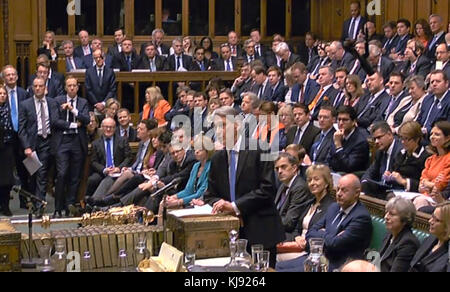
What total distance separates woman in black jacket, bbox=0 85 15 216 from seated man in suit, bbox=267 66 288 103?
3149 mm

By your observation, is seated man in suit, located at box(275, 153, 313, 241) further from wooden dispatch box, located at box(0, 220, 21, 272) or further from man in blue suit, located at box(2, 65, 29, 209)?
man in blue suit, located at box(2, 65, 29, 209)

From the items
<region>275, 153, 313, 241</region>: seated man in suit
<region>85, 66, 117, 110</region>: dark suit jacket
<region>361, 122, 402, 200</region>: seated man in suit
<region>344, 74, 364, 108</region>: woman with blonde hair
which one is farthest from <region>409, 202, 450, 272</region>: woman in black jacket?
<region>85, 66, 117, 110</region>: dark suit jacket

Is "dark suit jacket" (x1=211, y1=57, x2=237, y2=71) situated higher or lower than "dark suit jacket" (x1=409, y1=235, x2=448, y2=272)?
higher

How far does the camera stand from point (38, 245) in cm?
489

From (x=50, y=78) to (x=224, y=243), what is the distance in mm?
6240

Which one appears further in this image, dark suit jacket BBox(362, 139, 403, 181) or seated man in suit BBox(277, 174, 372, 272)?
dark suit jacket BBox(362, 139, 403, 181)

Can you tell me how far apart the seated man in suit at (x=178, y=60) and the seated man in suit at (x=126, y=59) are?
48 centimetres

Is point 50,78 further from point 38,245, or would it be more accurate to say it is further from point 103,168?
point 38,245

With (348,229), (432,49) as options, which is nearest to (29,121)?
(432,49)

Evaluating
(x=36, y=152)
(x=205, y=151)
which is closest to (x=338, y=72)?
(x=205, y=151)

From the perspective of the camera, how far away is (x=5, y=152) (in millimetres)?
9438

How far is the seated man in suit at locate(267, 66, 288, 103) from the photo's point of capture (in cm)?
1073

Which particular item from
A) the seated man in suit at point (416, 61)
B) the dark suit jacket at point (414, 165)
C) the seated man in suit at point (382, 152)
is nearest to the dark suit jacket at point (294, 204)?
the seated man in suit at point (382, 152)

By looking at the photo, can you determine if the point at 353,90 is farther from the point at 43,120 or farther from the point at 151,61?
the point at 151,61
